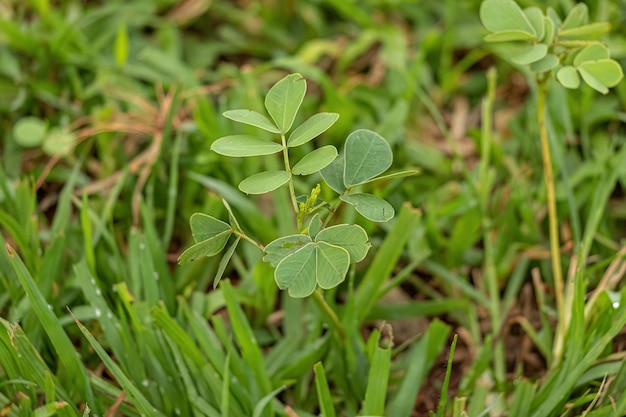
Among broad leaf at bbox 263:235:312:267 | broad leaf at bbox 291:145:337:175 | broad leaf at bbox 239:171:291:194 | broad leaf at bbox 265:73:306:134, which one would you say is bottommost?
broad leaf at bbox 263:235:312:267

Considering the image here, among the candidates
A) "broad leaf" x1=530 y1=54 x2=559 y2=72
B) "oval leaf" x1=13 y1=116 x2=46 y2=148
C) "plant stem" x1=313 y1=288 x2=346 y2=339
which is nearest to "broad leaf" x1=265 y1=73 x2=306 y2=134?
"plant stem" x1=313 y1=288 x2=346 y2=339

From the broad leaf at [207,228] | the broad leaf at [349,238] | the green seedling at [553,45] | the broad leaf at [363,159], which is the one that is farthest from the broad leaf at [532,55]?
the broad leaf at [207,228]

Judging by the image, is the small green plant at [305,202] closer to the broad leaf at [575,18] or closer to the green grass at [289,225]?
the green grass at [289,225]

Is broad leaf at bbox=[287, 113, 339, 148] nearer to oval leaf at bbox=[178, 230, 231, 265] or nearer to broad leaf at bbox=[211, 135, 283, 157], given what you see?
broad leaf at bbox=[211, 135, 283, 157]

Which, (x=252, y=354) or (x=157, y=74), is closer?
(x=252, y=354)

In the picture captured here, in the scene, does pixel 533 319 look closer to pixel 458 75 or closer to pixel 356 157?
pixel 356 157

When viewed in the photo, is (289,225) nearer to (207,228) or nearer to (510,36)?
(207,228)

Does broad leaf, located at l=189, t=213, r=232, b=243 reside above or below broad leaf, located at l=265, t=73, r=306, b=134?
below

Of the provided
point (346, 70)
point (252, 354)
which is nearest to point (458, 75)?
point (346, 70)
